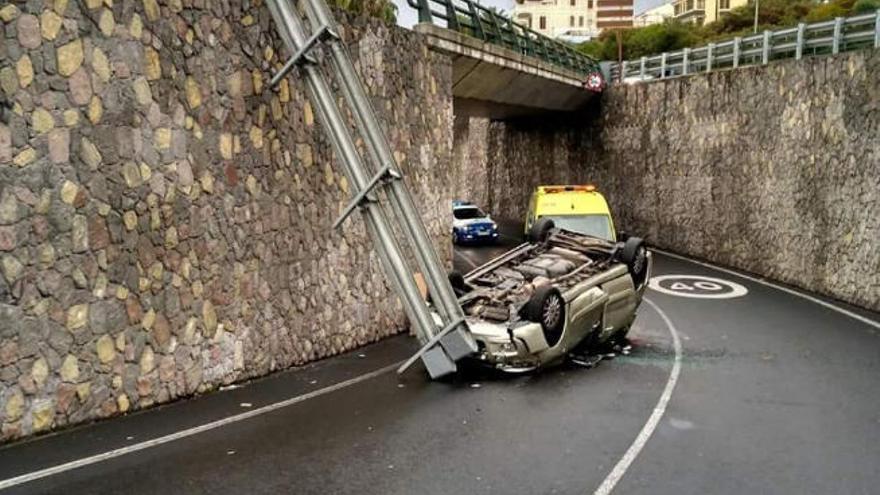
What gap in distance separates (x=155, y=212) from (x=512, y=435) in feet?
16.3

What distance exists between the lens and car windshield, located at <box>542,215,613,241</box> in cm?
1867

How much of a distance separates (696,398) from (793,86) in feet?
44.2

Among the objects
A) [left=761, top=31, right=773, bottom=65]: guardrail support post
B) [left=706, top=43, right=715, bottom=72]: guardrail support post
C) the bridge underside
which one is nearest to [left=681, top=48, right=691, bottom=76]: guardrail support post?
[left=706, top=43, right=715, bottom=72]: guardrail support post

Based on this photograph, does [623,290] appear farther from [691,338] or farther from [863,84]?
[863,84]

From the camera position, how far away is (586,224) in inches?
742

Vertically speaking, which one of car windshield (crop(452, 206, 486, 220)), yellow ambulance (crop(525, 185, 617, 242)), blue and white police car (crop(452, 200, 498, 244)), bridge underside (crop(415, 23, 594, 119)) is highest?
bridge underside (crop(415, 23, 594, 119))

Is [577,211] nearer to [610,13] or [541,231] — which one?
[541,231]

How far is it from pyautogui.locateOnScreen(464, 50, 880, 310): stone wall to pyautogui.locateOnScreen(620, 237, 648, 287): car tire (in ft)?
21.6

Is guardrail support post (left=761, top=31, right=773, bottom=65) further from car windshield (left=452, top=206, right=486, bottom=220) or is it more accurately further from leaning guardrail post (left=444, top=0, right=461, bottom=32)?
car windshield (left=452, top=206, right=486, bottom=220)

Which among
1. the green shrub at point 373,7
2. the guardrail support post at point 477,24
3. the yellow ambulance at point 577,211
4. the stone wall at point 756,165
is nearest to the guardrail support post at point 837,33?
the stone wall at point 756,165

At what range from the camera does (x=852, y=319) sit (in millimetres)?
16234

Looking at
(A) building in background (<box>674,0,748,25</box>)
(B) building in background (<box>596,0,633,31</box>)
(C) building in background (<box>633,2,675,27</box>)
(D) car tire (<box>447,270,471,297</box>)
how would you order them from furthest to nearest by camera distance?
1. (B) building in background (<box>596,0,633,31</box>)
2. (C) building in background (<box>633,2,675,27</box>)
3. (A) building in background (<box>674,0,748,25</box>)
4. (D) car tire (<box>447,270,471,297</box>)

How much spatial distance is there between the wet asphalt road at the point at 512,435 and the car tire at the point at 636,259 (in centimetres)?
158

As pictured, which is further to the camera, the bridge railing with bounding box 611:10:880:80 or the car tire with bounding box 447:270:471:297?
the bridge railing with bounding box 611:10:880:80
